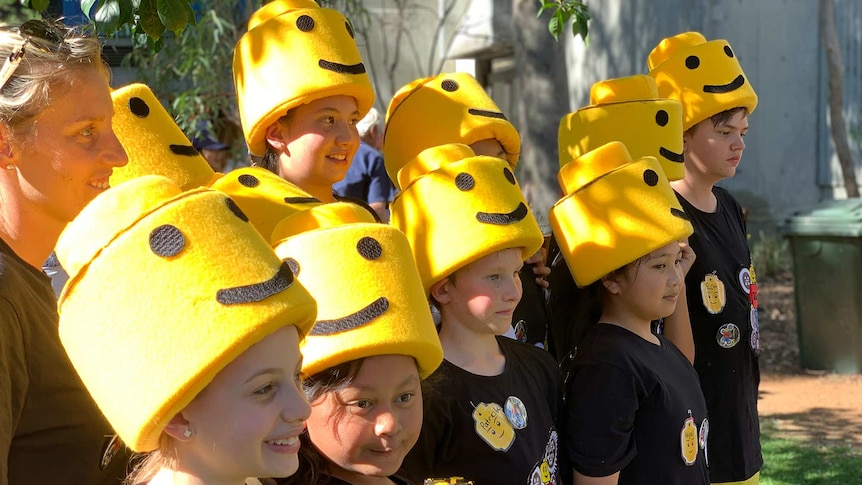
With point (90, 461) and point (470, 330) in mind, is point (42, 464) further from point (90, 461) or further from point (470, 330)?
point (470, 330)

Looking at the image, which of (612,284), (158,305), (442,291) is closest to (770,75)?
(612,284)

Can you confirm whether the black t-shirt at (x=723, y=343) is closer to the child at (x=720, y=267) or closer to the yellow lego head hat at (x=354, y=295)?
the child at (x=720, y=267)

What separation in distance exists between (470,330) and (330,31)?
1.00 m

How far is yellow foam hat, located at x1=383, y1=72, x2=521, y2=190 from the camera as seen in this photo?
3459 millimetres

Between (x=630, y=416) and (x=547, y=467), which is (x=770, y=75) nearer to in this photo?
(x=630, y=416)

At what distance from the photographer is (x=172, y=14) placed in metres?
3.01

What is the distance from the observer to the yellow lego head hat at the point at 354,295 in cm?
224

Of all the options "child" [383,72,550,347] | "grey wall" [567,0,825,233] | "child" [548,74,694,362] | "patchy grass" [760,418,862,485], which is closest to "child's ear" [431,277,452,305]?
"child" [383,72,550,347]

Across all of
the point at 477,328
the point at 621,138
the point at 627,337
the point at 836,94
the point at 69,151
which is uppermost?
the point at 69,151

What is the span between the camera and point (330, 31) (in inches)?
126

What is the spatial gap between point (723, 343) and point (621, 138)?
78cm

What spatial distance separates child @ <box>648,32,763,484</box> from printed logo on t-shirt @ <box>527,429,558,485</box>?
1.09 meters

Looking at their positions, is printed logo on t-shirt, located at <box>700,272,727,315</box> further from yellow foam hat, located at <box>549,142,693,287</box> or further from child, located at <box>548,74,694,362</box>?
yellow foam hat, located at <box>549,142,693,287</box>

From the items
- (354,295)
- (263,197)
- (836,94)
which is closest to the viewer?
(354,295)
